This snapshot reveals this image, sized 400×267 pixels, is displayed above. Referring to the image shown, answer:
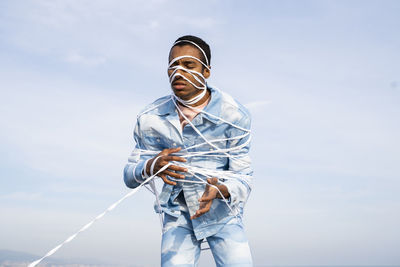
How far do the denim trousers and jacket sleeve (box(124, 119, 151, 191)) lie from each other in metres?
0.54

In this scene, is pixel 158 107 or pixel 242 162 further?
pixel 158 107

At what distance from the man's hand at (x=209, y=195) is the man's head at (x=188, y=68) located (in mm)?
955

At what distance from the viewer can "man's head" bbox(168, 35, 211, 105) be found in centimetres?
511

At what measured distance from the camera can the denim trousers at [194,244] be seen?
5.09 meters

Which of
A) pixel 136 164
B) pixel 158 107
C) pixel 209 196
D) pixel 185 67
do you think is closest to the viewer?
pixel 209 196

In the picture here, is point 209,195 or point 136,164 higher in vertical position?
point 136,164

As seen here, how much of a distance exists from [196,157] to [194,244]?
91 cm

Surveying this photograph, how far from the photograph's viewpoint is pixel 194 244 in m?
5.27

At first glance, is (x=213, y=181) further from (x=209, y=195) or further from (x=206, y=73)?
(x=206, y=73)

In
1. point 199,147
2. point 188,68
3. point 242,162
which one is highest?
point 188,68

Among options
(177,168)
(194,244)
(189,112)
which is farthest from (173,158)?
(194,244)

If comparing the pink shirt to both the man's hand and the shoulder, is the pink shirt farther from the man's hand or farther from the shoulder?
the man's hand

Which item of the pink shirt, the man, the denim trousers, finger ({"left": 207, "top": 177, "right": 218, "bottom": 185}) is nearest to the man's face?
the man

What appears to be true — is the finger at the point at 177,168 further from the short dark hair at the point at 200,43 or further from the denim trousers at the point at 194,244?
the short dark hair at the point at 200,43
